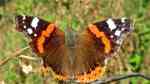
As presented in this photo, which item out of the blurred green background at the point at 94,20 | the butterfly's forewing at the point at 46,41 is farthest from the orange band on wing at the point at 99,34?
the blurred green background at the point at 94,20

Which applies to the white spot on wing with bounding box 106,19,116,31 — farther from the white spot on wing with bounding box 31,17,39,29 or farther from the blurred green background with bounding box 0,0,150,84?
the blurred green background with bounding box 0,0,150,84

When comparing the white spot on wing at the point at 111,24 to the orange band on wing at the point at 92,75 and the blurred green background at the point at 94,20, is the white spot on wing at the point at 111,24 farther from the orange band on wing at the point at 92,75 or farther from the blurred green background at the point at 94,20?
the blurred green background at the point at 94,20

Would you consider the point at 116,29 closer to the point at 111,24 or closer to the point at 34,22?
the point at 111,24

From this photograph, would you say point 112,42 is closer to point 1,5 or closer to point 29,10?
point 29,10

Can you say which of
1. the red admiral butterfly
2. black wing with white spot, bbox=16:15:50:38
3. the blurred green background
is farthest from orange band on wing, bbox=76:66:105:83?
the blurred green background

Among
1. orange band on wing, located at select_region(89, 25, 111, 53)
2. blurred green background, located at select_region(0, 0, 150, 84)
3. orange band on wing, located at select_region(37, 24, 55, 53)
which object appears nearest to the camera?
orange band on wing, located at select_region(37, 24, 55, 53)

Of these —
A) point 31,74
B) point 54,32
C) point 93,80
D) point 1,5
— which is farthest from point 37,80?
point 1,5
